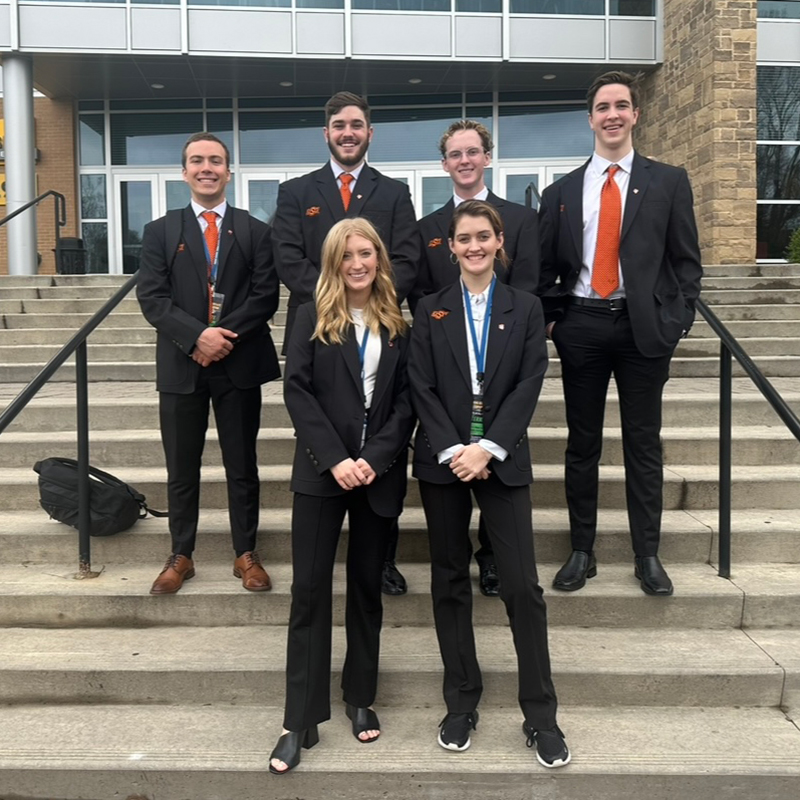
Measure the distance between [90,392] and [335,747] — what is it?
3.86 metres

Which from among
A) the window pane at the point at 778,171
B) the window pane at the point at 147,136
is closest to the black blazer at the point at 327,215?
the window pane at the point at 778,171

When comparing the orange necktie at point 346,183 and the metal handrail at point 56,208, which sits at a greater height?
the metal handrail at point 56,208

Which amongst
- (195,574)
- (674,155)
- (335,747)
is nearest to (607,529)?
(335,747)

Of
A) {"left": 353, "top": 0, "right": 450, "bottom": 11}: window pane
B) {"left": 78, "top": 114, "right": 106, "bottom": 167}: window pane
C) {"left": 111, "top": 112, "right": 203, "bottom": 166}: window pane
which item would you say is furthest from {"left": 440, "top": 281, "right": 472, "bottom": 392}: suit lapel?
{"left": 78, "top": 114, "right": 106, "bottom": 167}: window pane

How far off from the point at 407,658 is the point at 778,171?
13.8 meters

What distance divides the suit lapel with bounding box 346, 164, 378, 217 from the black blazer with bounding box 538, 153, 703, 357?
90 cm

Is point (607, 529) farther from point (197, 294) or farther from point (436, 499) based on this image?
point (197, 294)

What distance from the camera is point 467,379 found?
2762 millimetres

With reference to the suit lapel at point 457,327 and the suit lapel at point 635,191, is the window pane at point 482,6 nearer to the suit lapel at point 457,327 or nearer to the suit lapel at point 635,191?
the suit lapel at point 635,191

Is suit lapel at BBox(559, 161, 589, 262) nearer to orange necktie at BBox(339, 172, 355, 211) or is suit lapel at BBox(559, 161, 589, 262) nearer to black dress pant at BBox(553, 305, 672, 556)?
black dress pant at BBox(553, 305, 672, 556)

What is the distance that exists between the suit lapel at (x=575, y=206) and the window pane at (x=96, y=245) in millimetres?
14276

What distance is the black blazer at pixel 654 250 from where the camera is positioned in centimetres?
327

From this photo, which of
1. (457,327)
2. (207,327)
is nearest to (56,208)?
(207,327)

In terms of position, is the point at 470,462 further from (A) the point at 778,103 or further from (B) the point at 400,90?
(B) the point at 400,90
